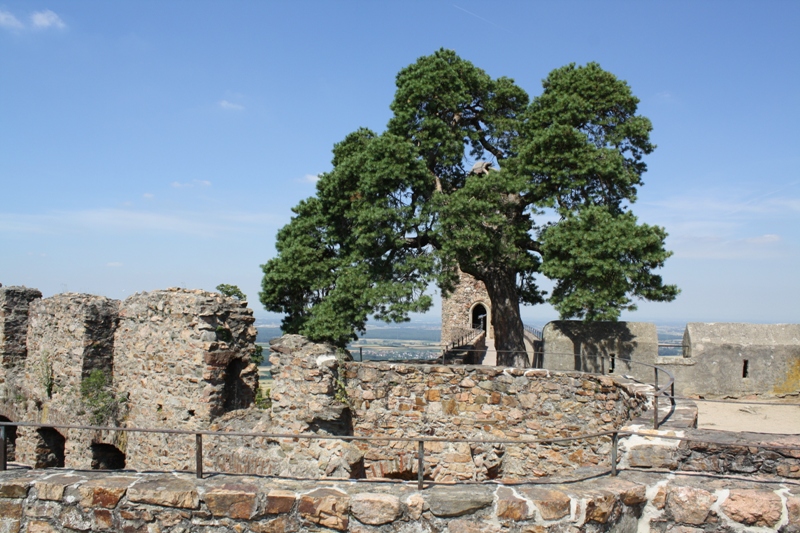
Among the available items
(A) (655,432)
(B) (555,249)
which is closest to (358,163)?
(B) (555,249)

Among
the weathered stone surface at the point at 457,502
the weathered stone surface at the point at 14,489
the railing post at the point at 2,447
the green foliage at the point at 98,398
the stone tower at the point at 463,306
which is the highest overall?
the stone tower at the point at 463,306

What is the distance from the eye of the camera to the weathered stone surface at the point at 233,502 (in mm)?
3729

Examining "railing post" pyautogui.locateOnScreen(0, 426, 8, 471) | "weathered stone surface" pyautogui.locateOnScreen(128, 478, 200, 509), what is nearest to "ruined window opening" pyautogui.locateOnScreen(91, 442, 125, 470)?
"railing post" pyautogui.locateOnScreen(0, 426, 8, 471)

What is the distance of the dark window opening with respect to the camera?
2731 cm

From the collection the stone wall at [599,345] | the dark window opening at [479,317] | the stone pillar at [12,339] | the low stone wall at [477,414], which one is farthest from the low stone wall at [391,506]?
the dark window opening at [479,317]

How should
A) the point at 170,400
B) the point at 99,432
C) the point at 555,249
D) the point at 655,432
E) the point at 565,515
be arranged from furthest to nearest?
1. the point at 555,249
2. the point at 99,432
3. the point at 170,400
4. the point at 655,432
5. the point at 565,515

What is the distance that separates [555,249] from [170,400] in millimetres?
7140

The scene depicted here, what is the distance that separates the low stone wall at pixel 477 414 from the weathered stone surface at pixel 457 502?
407cm

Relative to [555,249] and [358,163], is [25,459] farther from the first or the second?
[555,249]

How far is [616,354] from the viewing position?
Result: 381 inches

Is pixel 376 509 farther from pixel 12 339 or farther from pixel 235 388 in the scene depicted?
pixel 12 339

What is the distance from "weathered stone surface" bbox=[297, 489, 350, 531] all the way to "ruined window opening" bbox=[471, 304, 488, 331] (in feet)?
77.1

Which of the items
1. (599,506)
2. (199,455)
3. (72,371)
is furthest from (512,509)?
(72,371)

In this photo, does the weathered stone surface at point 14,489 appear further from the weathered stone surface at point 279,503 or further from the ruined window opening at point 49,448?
the ruined window opening at point 49,448
